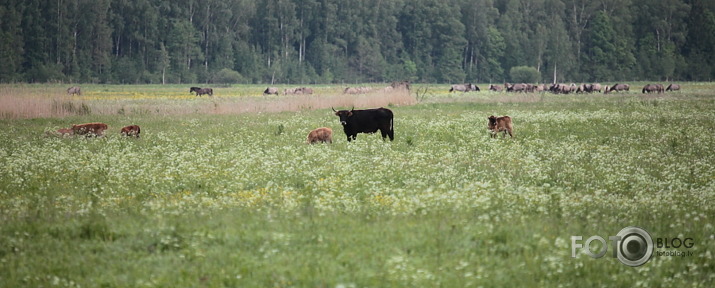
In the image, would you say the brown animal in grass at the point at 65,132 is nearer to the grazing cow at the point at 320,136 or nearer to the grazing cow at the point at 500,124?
the grazing cow at the point at 320,136

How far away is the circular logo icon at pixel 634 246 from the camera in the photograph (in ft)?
33.0

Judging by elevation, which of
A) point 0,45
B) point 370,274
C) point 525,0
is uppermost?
point 525,0

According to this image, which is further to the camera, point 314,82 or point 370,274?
point 314,82

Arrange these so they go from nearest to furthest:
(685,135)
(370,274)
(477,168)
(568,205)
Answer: (370,274) → (568,205) → (477,168) → (685,135)

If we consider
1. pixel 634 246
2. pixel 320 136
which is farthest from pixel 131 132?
pixel 634 246

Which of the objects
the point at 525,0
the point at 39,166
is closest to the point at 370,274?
the point at 39,166

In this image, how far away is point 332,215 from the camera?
40.7ft

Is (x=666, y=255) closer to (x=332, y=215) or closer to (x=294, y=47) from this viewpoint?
(x=332, y=215)

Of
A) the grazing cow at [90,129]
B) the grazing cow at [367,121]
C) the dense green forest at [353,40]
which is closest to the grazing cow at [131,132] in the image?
the grazing cow at [90,129]

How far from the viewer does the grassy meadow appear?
948 cm

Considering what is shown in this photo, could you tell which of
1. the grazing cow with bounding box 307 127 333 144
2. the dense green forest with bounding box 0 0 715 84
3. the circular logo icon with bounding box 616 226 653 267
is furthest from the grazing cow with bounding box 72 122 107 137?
the dense green forest with bounding box 0 0 715 84

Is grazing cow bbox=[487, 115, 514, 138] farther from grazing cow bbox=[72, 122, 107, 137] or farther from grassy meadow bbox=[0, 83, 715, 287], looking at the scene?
grazing cow bbox=[72, 122, 107, 137]

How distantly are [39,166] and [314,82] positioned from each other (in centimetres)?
11018

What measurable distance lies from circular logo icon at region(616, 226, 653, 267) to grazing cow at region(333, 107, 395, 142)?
1556cm
